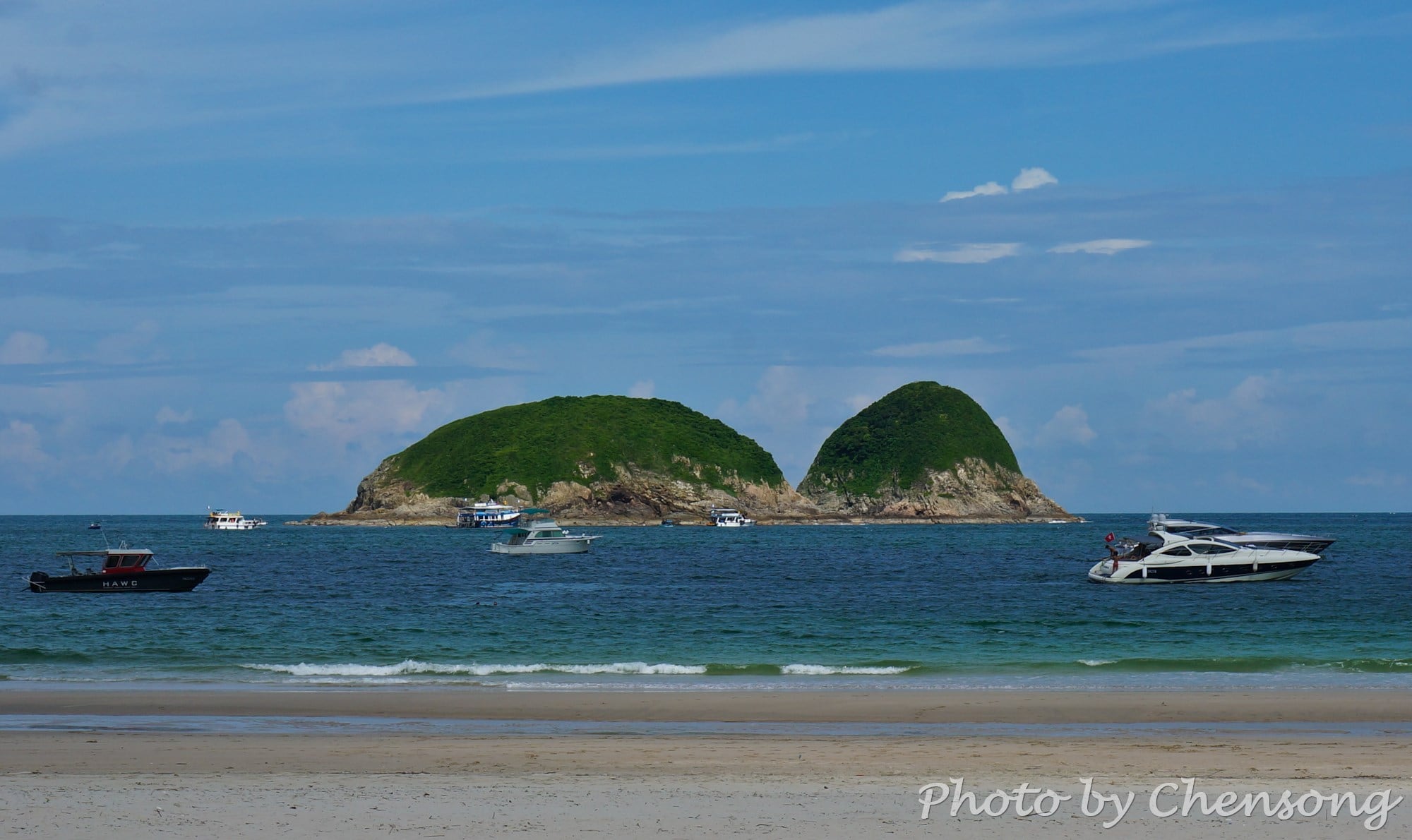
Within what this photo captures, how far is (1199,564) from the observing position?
2468 inches

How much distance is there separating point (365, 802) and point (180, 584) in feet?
165

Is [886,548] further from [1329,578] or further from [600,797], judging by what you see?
[600,797]

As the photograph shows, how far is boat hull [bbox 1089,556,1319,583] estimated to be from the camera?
6259 cm

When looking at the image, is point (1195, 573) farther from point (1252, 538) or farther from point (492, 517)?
point (492, 517)

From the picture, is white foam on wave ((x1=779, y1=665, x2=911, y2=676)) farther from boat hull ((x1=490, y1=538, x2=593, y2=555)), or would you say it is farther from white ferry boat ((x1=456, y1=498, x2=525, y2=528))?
white ferry boat ((x1=456, y1=498, x2=525, y2=528))

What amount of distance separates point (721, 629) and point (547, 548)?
208 feet

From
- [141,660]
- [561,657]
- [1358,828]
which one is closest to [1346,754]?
[1358,828]

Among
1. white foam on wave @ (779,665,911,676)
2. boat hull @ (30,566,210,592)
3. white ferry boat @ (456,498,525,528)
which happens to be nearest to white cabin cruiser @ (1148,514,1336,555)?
white foam on wave @ (779,665,911,676)

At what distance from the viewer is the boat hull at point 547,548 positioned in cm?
10300

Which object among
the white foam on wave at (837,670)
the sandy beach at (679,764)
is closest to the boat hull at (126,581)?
the sandy beach at (679,764)

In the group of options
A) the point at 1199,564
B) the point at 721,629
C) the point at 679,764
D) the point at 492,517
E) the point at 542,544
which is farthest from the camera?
the point at 492,517

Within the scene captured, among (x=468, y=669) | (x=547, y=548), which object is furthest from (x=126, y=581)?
(x=547, y=548)

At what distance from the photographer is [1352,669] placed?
30.2 meters

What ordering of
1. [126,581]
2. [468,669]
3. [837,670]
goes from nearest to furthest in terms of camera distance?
[837,670] < [468,669] < [126,581]
